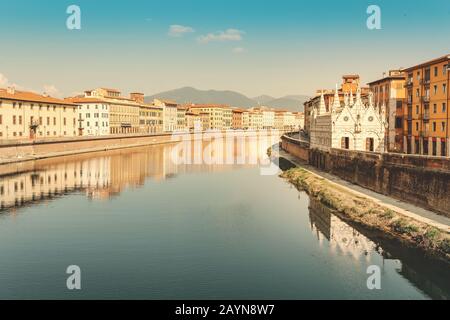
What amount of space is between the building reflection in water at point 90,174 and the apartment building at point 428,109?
27.0 metres

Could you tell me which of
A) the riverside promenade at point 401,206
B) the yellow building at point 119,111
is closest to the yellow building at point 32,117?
the yellow building at point 119,111

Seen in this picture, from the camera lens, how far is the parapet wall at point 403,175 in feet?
98.2

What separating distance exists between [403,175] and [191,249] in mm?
17355

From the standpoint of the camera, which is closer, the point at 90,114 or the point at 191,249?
the point at 191,249

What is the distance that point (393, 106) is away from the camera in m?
63.9

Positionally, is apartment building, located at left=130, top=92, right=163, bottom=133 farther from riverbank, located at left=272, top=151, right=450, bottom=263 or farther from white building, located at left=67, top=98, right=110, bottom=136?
riverbank, located at left=272, top=151, right=450, bottom=263

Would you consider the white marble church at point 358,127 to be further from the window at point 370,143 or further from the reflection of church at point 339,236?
the reflection of church at point 339,236

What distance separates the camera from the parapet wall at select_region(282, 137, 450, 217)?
29933 millimetres

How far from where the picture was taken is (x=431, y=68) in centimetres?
5156

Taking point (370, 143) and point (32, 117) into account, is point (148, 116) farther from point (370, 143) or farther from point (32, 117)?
point (370, 143)

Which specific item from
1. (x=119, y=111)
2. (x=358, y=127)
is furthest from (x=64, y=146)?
(x=119, y=111)
